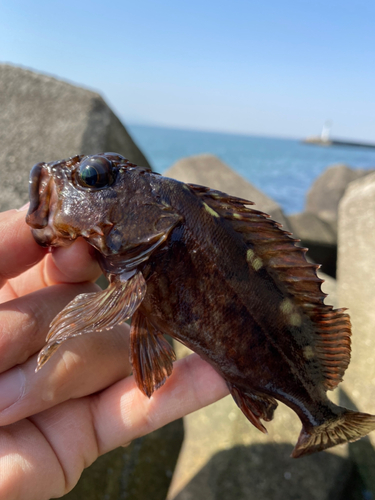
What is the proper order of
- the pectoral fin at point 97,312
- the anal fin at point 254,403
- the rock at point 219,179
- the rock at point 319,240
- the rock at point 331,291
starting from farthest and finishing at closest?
the rock at point 319,240, the rock at point 219,179, the rock at point 331,291, the anal fin at point 254,403, the pectoral fin at point 97,312

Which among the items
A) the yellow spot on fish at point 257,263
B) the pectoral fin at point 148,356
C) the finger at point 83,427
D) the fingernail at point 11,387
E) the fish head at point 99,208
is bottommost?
the finger at point 83,427

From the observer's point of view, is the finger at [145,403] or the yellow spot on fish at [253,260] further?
the finger at [145,403]

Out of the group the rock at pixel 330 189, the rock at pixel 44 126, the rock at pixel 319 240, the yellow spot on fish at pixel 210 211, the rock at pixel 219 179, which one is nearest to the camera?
the yellow spot on fish at pixel 210 211

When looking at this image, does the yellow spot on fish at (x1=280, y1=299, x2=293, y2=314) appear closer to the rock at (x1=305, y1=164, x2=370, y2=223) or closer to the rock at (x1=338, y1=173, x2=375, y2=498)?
the rock at (x1=338, y1=173, x2=375, y2=498)

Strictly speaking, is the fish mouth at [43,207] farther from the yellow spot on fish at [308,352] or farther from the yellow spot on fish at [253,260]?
the yellow spot on fish at [308,352]

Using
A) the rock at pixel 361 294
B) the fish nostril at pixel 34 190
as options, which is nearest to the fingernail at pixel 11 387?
the fish nostril at pixel 34 190

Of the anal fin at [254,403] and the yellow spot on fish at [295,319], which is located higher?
the yellow spot on fish at [295,319]

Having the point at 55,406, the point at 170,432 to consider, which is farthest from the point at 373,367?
the point at 55,406

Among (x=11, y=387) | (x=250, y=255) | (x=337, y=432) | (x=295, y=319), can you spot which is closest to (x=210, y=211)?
(x=250, y=255)
